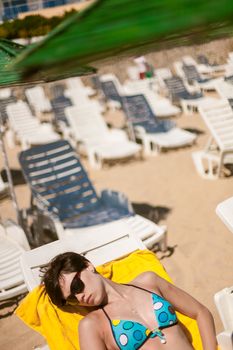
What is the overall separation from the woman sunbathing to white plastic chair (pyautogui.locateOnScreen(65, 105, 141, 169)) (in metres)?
4.77

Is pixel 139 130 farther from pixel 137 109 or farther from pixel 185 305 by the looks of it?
pixel 185 305

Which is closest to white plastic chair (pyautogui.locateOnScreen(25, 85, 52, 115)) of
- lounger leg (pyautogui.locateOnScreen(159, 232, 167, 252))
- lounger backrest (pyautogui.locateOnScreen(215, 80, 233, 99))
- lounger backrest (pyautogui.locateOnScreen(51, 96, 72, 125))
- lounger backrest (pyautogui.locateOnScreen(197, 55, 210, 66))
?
lounger backrest (pyautogui.locateOnScreen(51, 96, 72, 125))

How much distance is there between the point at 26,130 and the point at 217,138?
16.3ft

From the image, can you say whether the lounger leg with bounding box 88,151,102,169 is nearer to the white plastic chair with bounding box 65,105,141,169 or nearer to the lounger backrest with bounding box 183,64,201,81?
the white plastic chair with bounding box 65,105,141,169

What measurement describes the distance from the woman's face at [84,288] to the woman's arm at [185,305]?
38 cm

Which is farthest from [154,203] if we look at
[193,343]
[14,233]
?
[193,343]

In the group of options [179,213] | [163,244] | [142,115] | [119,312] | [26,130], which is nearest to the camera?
[119,312]

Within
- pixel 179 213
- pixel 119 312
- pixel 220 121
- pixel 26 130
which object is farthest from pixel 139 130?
pixel 119 312

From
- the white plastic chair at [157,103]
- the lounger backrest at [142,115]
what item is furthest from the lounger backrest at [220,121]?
the white plastic chair at [157,103]

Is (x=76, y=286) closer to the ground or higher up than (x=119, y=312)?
higher up

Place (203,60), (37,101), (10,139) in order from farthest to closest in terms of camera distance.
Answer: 1. (203,60)
2. (37,101)
3. (10,139)

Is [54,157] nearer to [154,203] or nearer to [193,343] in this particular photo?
[154,203]

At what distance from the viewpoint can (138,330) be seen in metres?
2.09

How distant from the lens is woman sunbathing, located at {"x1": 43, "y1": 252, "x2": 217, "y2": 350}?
2.07m
